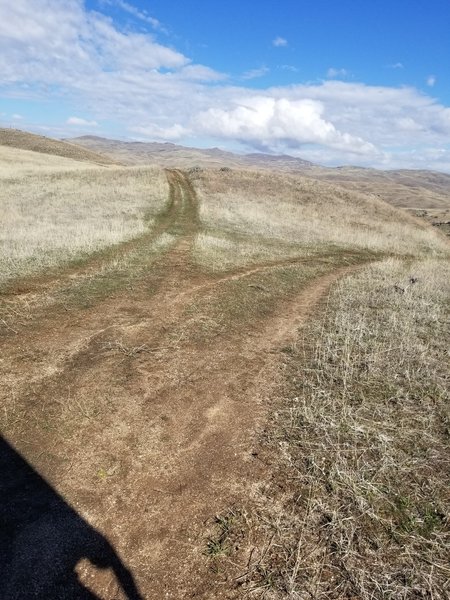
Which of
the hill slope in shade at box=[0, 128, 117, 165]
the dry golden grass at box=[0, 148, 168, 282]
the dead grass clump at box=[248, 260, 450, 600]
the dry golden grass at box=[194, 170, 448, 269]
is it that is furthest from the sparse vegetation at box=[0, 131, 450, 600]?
the hill slope in shade at box=[0, 128, 117, 165]

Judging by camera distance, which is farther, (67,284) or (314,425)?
(67,284)

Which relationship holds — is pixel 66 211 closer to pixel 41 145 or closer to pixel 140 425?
pixel 140 425

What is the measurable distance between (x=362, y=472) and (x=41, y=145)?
104487 millimetres

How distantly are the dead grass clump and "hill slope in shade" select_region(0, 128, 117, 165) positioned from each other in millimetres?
89068

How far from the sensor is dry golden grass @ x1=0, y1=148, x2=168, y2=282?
16422mm

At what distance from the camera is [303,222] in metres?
34.4

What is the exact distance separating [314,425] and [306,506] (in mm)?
1772

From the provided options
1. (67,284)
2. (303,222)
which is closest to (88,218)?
(67,284)

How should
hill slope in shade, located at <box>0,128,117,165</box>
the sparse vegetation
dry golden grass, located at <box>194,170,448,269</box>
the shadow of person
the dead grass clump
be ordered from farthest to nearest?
hill slope in shade, located at <box>0,128,117,165</box>
dry golden grass, located at <box>194,170,448,269</box>
the sparse vegetation
the dead grass clump
the shadow of person

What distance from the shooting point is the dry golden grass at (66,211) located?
16422 millimetres

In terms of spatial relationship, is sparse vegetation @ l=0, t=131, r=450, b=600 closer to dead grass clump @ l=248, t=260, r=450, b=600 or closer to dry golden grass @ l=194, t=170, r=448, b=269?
dead grass clump @ l=248, t=260, r=450, b=600

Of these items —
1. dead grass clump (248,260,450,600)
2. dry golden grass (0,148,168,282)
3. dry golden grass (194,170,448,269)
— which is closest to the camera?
dead grass clump (248,260,450,600)

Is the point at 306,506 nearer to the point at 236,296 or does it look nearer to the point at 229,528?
the point at 229,528

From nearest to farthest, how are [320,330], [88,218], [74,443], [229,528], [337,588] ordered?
[337,588] → [229,528] → [74,443] → [320,330] → [88,218]
